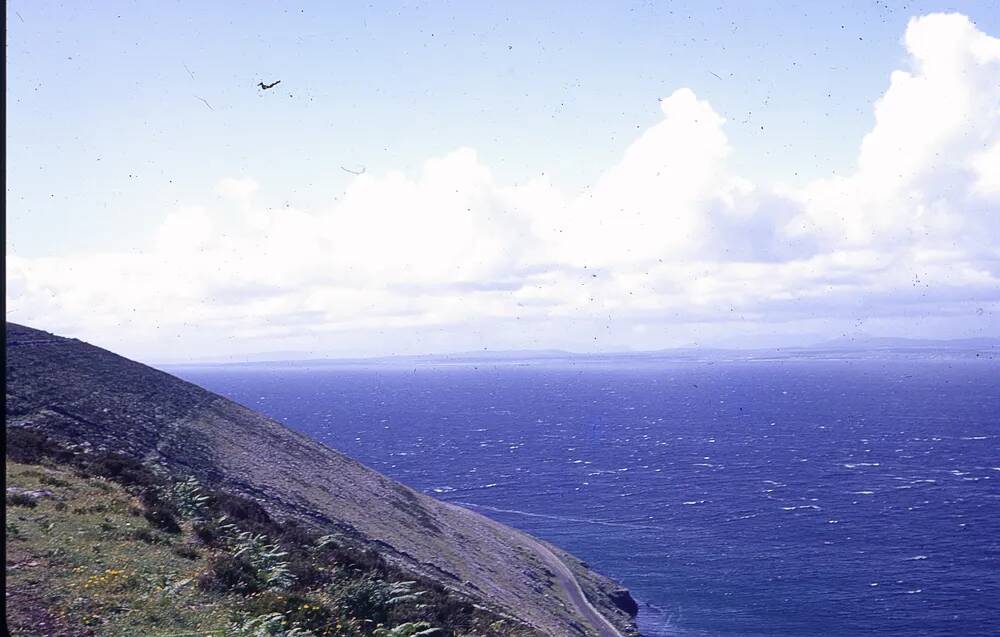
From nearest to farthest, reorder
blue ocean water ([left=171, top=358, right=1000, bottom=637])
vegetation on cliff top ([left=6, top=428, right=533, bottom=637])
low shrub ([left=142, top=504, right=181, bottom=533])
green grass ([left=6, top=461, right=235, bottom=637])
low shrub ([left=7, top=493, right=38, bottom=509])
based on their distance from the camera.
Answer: green grass ([left=6, top=461, right=235, bottom=637]), vegetation on cliff top ([left=6, top=428, right=533, bottom=637]), low shrub ([left=7, top=493, right=38, bottom=509]), low shrub ([left=142, top=504, right=181, bottom=533]), blue ocean water ([left=171, top=358, right=1000, bottom=637])

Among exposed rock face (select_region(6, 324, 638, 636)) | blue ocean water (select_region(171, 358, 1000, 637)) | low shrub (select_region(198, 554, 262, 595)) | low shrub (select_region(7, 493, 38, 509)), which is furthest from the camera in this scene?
blue ocean water (select_region(171, 358, 1000, 637))

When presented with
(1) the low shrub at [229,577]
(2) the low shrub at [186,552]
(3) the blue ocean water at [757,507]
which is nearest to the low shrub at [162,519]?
(2) the low shrub at [186,552]

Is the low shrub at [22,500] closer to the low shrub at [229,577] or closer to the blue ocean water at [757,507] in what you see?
the low shrub at [229,577]

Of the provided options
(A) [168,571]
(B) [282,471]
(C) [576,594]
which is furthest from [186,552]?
(C) [576,594]

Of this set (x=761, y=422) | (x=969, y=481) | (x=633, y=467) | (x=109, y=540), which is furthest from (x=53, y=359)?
(x=761, y=422)

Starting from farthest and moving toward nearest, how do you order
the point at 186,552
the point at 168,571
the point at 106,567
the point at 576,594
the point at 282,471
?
the point at 576,594 < the point at 282,471 < the point at 186,552 < the point at 168,571 < the point at 106,567

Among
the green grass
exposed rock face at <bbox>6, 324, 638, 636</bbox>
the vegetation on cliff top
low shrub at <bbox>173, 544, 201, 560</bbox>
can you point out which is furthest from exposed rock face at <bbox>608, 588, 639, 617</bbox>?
low shrub at <bbox>173, 544, 201, 560</bbox>

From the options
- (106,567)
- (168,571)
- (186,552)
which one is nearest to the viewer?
(106,567)

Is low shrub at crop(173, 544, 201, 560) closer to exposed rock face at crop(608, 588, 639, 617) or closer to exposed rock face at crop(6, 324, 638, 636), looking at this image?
exposed rock face at crop(6, 324, 638, 636)

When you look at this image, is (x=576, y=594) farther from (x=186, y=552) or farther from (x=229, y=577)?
(x=229, y=577)

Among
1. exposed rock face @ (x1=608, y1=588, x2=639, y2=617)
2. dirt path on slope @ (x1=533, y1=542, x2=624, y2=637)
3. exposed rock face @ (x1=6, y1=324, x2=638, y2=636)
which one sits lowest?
exposed rock face @ (x1=608, y1=588, x2=639, y2=617)
